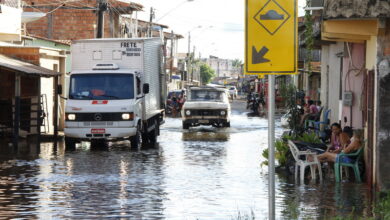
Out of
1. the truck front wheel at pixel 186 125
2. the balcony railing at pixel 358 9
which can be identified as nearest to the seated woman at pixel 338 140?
the balcony railing at pixel 358 9

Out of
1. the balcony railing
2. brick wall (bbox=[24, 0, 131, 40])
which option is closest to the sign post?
the balcony railing

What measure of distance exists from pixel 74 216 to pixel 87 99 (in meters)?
13.9

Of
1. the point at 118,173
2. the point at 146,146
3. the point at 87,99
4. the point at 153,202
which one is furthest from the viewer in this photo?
the point at 146,146

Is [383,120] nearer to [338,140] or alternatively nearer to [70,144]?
[338,140]

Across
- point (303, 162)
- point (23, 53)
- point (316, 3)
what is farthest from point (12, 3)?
point (303, 162)

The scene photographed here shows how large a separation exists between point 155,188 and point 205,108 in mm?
23019

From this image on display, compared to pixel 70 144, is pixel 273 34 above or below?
above

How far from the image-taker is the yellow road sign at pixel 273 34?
819 centimetres

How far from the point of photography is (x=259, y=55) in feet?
27.2

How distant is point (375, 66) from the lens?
15445 millimetres

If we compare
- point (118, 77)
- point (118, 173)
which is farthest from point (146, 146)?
point (118, 173)

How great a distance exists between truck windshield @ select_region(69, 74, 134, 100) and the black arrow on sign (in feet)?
60.1

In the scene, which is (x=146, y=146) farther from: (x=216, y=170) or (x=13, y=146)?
(x=216, y=170)

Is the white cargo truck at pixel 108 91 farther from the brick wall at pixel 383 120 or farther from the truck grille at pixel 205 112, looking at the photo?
the brick wall at pixel 383 120
